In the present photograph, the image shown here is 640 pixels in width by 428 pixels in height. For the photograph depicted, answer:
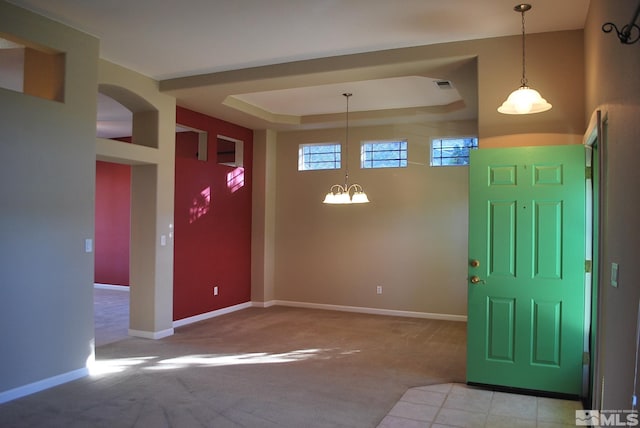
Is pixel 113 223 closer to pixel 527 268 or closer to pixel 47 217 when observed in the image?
pixel 47 217

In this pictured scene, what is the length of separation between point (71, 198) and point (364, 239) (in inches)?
169

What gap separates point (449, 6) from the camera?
352cm

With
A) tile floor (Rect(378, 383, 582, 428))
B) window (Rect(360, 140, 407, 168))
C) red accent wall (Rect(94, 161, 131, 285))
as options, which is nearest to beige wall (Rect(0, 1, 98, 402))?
tile floor (Rect(378, 383, 582, 428))

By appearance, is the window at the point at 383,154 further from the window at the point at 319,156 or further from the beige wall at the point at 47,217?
the beige wall at the point at 47,217

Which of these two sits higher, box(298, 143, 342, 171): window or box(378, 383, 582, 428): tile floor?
box(298, 143, 342, 171): window

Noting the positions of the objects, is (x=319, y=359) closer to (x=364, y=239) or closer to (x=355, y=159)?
(x=364, y=239)

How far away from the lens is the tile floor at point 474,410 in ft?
10.5

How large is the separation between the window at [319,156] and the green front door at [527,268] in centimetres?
382

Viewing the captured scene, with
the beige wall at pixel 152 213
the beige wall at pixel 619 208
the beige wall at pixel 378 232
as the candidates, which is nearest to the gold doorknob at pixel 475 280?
the beige wall at pixel 619 208

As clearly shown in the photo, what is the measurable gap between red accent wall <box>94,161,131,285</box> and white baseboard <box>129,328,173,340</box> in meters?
3.82

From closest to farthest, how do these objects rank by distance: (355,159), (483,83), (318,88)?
(483,83) < (318,88) < (355,159)

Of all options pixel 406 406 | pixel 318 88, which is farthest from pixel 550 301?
pixel 318 88

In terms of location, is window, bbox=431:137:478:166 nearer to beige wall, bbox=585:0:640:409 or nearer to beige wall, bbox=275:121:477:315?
beige wall, bbox=275:121:477:315

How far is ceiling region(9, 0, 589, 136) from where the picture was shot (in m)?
3.54
